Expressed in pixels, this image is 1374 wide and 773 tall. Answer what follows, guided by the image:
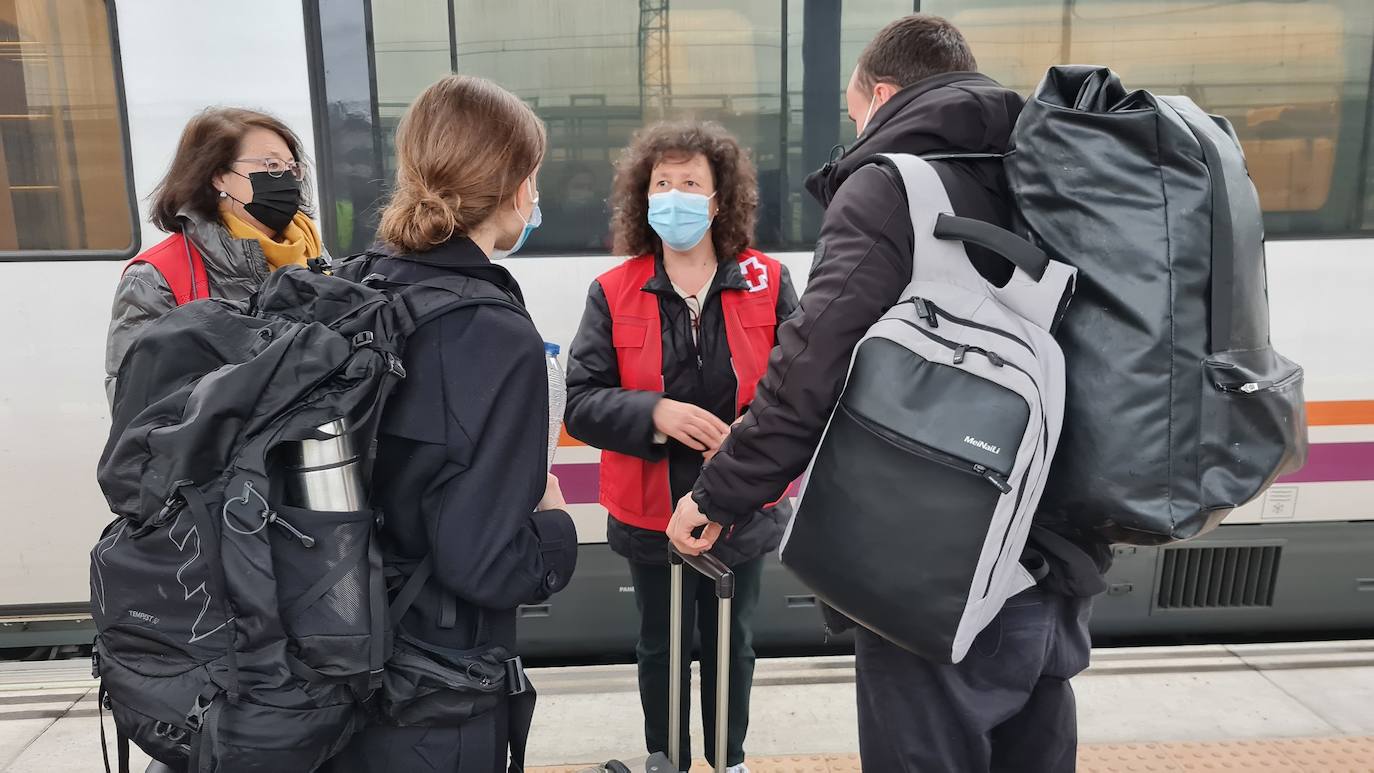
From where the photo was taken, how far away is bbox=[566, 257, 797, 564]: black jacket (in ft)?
8.03

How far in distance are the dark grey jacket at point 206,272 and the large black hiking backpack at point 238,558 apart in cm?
78

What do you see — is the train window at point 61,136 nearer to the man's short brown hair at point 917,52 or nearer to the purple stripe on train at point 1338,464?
the man's short brown hair at point 917,52

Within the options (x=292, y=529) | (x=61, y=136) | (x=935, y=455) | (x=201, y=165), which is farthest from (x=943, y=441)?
(x=61, y=136)

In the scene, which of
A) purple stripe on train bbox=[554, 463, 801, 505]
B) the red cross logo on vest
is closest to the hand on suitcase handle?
the red cross logo on vest

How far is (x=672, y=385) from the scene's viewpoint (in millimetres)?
2508

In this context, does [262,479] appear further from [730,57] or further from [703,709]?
[730,57]

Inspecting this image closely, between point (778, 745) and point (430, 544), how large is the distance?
5.96ft

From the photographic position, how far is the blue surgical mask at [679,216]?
2.53 m

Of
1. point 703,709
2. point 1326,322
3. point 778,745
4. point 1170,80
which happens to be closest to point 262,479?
point 703,709

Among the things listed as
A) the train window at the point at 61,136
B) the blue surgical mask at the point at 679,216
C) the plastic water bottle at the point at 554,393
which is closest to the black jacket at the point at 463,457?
the plastic water bottle at the point at 554,393

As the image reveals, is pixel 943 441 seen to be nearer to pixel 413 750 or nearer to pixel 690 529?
pixel 690 529

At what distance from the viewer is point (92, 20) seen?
3.13 m

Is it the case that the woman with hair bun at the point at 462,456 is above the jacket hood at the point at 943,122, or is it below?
below

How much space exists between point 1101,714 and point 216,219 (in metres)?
3.00
